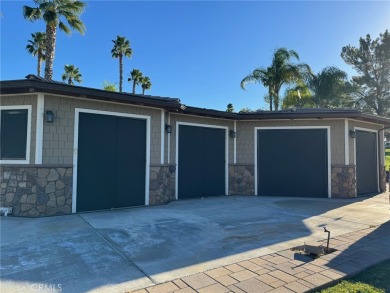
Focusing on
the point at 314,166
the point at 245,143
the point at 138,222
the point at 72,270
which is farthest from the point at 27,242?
the point at 314,166

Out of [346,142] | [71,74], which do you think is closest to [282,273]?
[346,142]

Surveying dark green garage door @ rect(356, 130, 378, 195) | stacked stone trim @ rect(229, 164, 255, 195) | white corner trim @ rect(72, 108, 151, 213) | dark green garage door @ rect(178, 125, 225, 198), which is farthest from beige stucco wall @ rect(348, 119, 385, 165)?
white corner trim @ rect(72, 108, 151, 213)

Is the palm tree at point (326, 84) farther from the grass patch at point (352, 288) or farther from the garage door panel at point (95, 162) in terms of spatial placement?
the grass patch at point (352, 288)

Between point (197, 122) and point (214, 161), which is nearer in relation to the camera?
point (197, 122)

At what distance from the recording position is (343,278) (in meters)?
3.29

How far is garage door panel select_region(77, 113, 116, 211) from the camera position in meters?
7.02

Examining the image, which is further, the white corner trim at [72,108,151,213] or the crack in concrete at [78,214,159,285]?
the white corner trim at [72,108,151,213]

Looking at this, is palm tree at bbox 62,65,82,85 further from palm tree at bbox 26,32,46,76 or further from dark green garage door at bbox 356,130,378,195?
dark green garage door at bbox 356,130,378,195

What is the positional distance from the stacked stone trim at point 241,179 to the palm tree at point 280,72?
9315 millimetres

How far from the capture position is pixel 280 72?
734 inches

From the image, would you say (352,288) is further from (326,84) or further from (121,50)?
(121,50)

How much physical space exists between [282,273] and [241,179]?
291 inches

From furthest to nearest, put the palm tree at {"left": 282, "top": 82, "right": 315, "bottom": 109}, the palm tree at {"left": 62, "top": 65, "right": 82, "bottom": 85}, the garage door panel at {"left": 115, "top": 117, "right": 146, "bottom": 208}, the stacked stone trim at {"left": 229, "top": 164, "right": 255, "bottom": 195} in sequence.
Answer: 1. the palm tree at {"left": 62, "top": 65, "right": 82, "bottom": 85}
2. the palm tree at {"left": 282, "top": 82, "right": 315, "bottom": 109}
3. the stacked stone trim at {"left": 229, "top": 164, "right": 255, "bottom": 195}
4. the garage door panel at {"left": 115, "top": 117, "right": 146, "bottom": 208}
